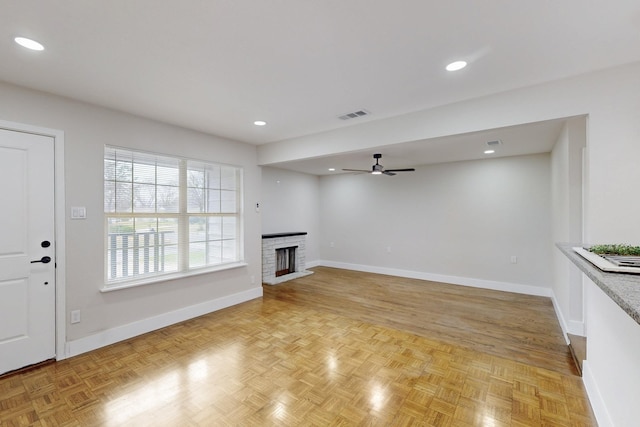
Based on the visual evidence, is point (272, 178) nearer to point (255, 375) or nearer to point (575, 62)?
point (255, 375)

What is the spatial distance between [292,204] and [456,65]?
16.8 feet

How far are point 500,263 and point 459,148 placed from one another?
2.37 meters

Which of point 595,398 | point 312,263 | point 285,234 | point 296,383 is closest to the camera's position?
point 595,398

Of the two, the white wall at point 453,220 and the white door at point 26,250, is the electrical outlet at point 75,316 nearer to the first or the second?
the white door at point 26,250

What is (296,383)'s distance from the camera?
7.72 feet

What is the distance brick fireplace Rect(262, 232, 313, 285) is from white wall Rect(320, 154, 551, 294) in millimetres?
1088

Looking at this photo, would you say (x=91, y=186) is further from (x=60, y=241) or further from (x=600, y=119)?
(x=600, y=119)

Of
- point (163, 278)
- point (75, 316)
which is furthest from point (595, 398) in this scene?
point (75, 316)

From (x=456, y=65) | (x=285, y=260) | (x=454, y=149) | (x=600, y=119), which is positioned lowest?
(x=285, y=260)

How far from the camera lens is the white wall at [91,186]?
2677mm

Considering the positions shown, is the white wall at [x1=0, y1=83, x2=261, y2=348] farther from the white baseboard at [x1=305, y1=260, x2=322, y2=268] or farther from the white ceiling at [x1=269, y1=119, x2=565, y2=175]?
the white baseboard at [x1=305, y1=260, x2=322, y2=268]

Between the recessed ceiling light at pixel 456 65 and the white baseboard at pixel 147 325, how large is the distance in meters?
3.94

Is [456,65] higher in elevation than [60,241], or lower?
higher

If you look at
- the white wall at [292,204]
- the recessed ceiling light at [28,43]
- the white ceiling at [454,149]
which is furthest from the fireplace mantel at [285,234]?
the recessed ceiling light at [28,43]
